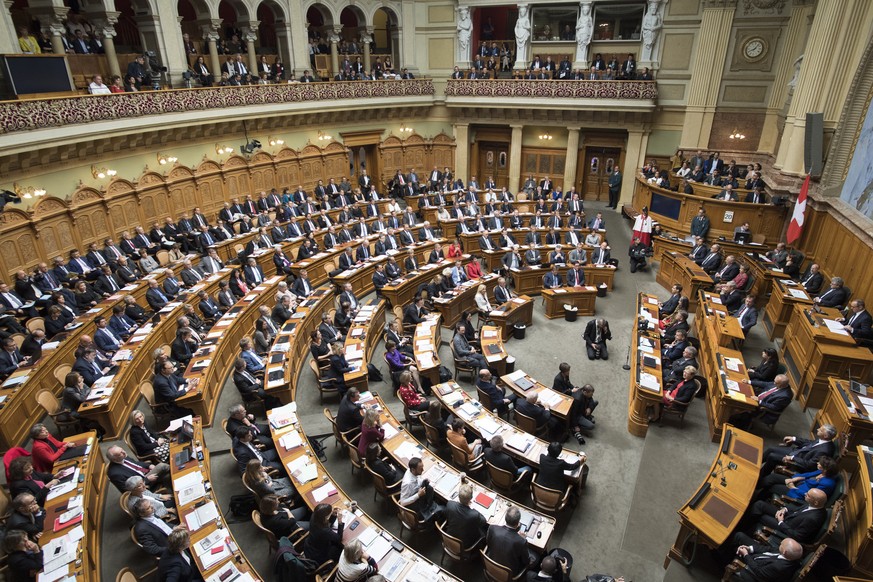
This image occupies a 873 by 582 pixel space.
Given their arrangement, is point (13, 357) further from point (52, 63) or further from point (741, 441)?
point (741, 441)

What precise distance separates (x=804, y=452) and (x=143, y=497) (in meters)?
8.66

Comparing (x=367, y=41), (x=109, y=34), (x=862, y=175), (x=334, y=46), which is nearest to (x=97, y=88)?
(x=109, y=34)

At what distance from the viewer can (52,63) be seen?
12.6 m

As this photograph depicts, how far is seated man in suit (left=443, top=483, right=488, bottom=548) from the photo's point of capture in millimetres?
5987

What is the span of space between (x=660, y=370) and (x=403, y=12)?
20.9 m

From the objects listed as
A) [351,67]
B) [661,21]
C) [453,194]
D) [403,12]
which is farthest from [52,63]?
[661,21]

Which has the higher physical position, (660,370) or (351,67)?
(351,67)

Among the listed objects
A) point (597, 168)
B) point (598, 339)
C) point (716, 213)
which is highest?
point (597, 168)

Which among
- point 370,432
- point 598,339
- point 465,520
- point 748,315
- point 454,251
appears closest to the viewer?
point 465,520

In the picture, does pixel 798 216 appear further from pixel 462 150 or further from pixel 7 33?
pixel 7 33

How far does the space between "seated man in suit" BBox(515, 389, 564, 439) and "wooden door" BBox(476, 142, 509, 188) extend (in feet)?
61.1

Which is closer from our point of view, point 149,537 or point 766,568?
point 766,568

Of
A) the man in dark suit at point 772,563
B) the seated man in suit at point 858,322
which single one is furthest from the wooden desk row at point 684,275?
the man in dark suit at point 772,563

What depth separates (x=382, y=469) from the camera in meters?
6.99
